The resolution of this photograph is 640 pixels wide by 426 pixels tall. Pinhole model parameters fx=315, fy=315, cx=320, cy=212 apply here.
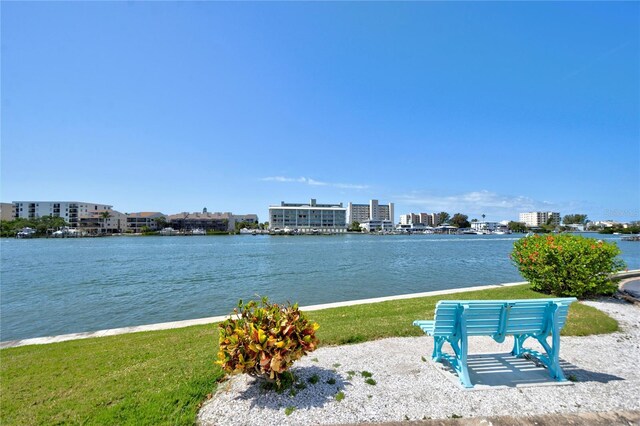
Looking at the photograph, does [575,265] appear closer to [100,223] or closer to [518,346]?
[518,346]

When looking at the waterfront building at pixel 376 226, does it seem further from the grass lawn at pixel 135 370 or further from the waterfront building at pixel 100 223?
the grass lawn at pixel 135 370

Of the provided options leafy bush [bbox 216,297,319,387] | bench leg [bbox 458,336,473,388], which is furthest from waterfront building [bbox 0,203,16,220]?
bench leg [bbox 458,336,473,388]

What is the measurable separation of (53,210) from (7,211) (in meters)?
20.9

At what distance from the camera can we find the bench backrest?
397cm

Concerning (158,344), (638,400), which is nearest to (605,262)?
(638,400)

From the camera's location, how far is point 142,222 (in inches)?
5404

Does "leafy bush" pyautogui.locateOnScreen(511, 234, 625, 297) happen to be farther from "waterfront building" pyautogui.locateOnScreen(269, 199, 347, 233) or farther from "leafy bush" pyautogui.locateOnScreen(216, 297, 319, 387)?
"waterfront building" pyautogui.locateOnScreen(269, 199, 347, 233)

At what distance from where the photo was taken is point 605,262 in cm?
912

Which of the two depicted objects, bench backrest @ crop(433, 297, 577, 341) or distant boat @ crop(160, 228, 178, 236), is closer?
bench backrest @ crop(433, 297, 577, 341)

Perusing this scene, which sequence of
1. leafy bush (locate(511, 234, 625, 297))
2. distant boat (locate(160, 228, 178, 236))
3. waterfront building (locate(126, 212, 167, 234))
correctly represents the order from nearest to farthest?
leafy bush (locate(511, 234, 625, 297)) < distant boat (locate(160, 228, 178, 236)) < waterfront building (locate(126, 212, 167, 234))

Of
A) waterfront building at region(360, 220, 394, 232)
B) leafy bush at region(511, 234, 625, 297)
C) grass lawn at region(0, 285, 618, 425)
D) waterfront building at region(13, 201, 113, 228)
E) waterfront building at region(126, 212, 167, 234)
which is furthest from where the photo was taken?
waterfront building at region(360, 220, 394, 232)

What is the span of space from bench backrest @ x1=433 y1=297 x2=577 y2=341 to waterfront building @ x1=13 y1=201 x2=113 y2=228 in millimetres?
161059

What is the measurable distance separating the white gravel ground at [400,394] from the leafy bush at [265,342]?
16.0 inches

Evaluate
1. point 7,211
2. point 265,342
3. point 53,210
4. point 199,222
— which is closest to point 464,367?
point 265,342
